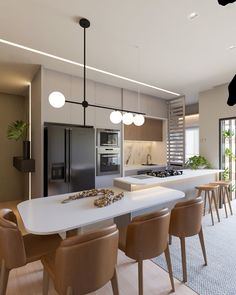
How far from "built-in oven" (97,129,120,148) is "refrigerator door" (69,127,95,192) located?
265mm

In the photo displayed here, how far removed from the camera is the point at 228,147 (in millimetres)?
4602

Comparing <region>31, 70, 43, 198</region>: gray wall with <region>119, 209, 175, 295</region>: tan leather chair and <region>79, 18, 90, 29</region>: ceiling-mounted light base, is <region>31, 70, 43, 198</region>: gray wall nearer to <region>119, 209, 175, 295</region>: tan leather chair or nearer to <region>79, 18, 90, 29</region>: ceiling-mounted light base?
<region>79, 18, 90, 29</region>: ceiling-mounted light base

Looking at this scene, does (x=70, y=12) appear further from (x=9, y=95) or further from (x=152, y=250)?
(x=9, y=95)

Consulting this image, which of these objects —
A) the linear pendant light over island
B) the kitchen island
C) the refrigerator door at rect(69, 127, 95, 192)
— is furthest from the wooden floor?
the linear pendant light over island

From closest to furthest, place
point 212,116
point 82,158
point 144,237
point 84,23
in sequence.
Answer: point 144,237 < point 84,23 < point 82,158 < point 212,116

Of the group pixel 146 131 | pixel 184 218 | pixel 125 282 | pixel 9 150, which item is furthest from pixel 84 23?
pixel 9 150

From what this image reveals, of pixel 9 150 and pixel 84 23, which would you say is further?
pixel 9 150

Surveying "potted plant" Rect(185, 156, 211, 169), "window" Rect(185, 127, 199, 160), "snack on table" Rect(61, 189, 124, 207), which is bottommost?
"snack on table" Rect(61, 189, 124, 207)

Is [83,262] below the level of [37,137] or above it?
below

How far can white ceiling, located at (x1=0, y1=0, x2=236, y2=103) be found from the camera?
1.97 meters

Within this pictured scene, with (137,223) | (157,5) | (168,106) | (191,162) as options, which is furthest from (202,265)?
(168,106)

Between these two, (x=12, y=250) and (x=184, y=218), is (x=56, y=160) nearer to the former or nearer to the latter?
(x=12, y=250)

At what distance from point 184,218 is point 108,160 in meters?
2.50

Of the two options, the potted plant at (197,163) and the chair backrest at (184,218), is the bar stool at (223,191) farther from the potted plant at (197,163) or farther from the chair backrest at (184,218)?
the chair backrest at (184,218)
